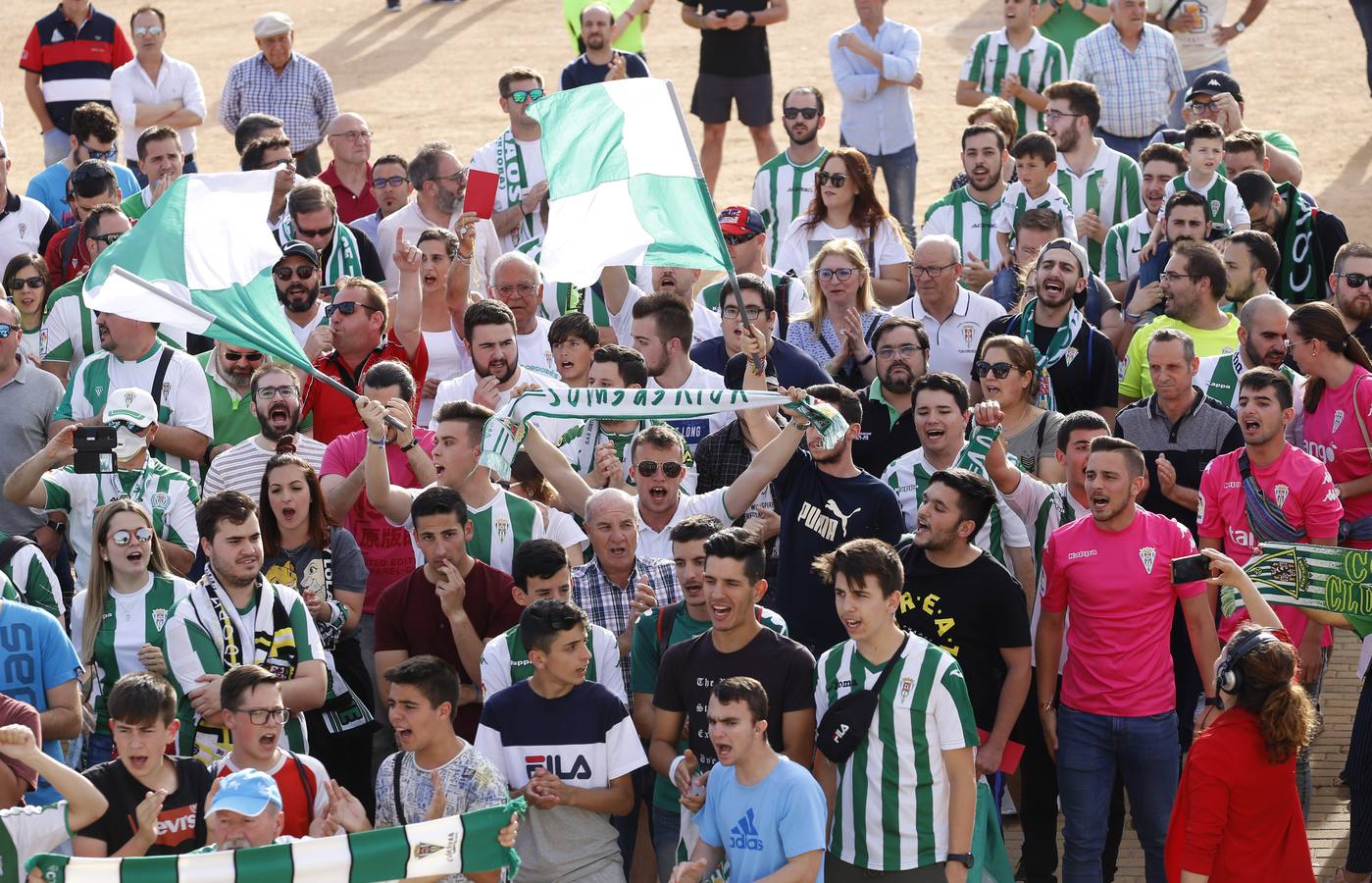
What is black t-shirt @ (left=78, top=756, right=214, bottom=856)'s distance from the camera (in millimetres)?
6375

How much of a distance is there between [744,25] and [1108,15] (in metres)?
2.98

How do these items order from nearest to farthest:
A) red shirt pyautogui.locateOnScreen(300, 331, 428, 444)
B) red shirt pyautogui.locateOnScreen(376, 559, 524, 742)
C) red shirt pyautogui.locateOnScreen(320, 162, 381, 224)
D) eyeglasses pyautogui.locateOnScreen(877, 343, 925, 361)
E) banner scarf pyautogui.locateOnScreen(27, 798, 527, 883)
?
banner scarf pyautogui.locateOnScreen(27, 798, 527, 883), red shirt pyautogui.locateOnScreen(376, 559, 524, 742), eyeglasses pyautogui.locateOnScreen(877, 343, 925, 361), red shirt pyautogui.locateOnScreen(300, 331, 428, 444), red shirt pyautogui.locateOnScreen(320, 162, 381, 224)

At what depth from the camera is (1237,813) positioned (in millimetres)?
6418

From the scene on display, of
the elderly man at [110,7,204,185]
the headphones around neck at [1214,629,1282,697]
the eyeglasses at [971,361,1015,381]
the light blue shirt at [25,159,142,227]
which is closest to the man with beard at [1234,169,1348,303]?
the eyeglasses at [971,361,1015,381]

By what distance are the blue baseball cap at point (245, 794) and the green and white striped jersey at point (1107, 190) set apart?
7645 millimetres

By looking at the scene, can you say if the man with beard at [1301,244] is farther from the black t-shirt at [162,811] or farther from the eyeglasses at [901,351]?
the black t-shirt at [162,811]

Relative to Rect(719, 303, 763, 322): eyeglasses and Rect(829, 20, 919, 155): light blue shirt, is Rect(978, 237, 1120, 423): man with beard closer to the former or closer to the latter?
Rect(719, 303, 763, 322): eyeglasses

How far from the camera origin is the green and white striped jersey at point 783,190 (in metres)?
12.3

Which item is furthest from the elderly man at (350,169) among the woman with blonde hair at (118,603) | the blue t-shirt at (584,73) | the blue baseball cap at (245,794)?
the blue baseball cap at (245,794)

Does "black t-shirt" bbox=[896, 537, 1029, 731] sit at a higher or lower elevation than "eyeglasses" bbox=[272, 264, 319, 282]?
lower

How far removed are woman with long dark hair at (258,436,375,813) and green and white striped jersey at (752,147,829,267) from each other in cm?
503

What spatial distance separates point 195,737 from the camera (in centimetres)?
733

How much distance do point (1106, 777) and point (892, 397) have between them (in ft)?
7.28

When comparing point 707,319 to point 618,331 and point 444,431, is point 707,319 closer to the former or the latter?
point 618,331
